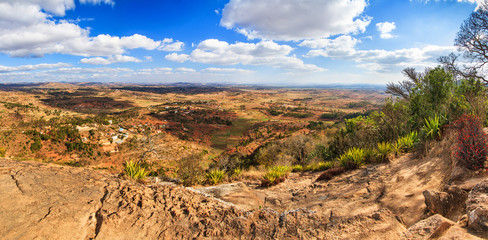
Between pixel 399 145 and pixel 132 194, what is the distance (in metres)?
9.25

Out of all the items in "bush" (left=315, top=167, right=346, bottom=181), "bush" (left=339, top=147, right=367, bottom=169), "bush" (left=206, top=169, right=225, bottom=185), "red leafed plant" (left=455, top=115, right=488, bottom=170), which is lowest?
"bush" (left=206, top=169, right=225, bottom=185)

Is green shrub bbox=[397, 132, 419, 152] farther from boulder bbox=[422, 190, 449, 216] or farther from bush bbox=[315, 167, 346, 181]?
boulder bbox=[422, 190, 449, 216]

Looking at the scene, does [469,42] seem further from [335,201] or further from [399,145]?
[335,201]

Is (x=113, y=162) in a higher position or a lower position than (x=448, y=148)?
lower

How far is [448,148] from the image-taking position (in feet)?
16.8

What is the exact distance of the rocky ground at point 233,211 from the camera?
3273mm

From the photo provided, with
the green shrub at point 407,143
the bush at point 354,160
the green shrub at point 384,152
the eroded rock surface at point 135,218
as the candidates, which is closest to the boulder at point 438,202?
the eroded rock surface at point 135,218

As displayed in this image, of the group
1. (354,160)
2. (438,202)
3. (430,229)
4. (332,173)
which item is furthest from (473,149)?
(332,173)

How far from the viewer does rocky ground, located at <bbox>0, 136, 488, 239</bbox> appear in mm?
3273

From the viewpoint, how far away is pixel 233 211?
4.52 meters

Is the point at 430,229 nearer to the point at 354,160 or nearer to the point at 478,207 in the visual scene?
the point at 478,207

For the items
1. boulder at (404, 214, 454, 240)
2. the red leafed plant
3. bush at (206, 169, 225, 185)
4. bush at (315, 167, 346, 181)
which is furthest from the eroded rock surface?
bush at (206, 169, 225, 185)

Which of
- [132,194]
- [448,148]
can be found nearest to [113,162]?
[132,194]

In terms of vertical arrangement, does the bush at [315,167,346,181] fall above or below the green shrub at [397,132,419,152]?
below
